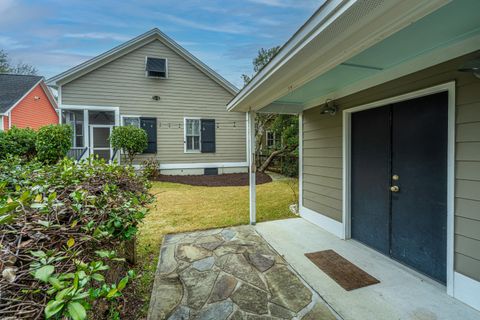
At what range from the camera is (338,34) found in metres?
1.67

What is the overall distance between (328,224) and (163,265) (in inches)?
111

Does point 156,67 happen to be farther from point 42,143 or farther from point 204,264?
point 204,264

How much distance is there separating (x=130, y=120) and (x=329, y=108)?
27.7 feet

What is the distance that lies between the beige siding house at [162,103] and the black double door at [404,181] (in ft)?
25.2

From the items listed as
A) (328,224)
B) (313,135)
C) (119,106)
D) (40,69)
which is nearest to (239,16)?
(119,106)

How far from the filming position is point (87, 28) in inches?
486

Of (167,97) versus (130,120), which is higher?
(167,97)

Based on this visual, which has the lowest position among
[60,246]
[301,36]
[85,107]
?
[60,246]

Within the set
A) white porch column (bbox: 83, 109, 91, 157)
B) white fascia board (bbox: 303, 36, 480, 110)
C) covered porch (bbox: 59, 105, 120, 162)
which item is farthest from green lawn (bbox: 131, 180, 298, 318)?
white porch column (bbox: 83, 109, 91, 157)

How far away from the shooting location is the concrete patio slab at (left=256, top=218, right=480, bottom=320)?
2.10 meters

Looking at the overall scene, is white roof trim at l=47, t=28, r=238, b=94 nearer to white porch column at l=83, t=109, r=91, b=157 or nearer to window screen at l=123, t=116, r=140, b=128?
white porch column at l=83, t=109, r=91, b=157

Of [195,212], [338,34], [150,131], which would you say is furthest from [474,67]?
[150,131]

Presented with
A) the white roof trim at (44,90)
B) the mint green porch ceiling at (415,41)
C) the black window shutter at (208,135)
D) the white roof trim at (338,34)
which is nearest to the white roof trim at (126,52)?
the black window shutter at (208,135)

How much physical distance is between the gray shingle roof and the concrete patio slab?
15815 millimetres
